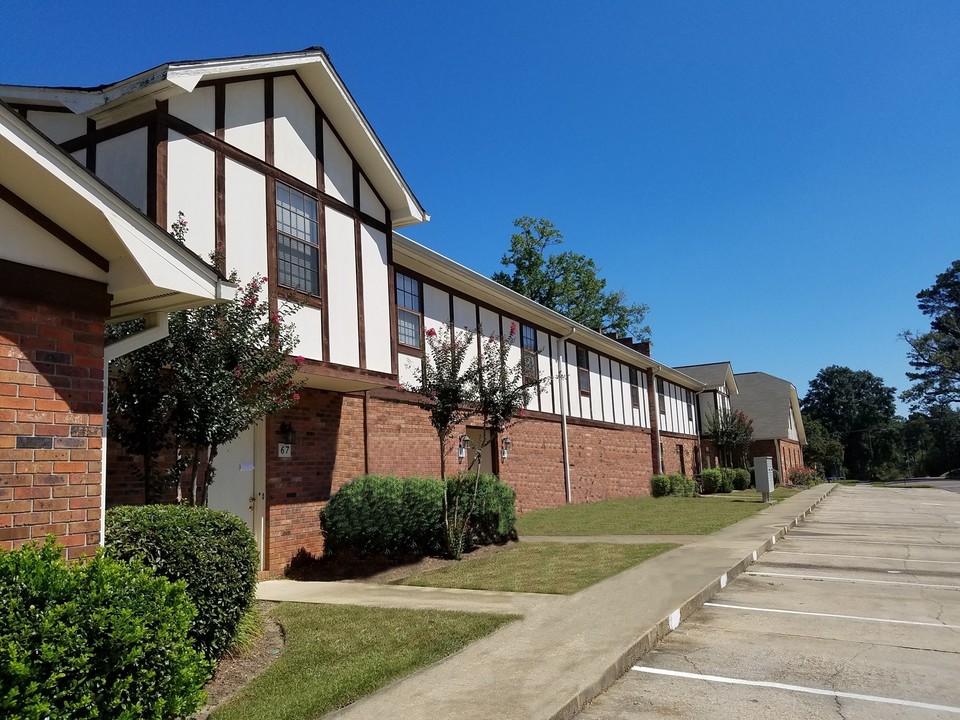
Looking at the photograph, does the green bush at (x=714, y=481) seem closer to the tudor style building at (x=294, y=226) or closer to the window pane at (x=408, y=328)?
the tudor style building at (x=294, y=226)

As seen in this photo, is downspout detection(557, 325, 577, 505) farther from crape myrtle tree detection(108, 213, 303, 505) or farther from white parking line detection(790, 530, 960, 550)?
crape myrtle tree detection(108, 213, 303, 505)

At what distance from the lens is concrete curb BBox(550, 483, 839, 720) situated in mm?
4715

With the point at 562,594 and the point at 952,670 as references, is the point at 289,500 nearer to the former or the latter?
the point at 562,594

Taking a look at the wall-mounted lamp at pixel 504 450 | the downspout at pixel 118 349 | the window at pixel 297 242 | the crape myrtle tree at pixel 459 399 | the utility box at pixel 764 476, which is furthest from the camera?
the utility box at pixel 764 476

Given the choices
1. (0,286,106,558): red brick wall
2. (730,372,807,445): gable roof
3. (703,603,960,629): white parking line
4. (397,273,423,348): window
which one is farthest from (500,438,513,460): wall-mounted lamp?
(730,372,807,445): gable roof

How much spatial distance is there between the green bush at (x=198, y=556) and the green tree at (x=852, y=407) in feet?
319

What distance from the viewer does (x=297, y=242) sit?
10398 millimetres

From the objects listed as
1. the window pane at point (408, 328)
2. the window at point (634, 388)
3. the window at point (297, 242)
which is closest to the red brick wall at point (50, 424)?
the window at point (297, 242)

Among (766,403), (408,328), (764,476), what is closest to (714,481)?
(764,476)

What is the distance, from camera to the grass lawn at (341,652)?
472 cm

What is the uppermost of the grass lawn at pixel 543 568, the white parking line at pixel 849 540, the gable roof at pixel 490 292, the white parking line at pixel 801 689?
the gable roof at pixel 490 292

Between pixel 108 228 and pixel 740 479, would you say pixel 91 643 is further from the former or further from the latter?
pixel 740 479

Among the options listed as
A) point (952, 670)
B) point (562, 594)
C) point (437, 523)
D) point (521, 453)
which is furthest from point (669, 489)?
point (952, 670)

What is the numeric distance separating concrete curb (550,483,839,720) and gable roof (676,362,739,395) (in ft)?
108
